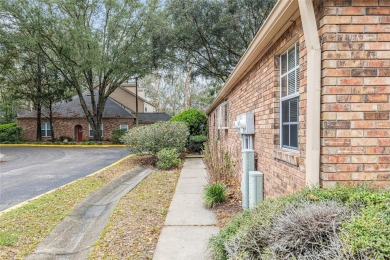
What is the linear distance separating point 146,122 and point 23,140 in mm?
11653

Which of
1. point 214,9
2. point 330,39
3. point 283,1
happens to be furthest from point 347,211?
point 214,9

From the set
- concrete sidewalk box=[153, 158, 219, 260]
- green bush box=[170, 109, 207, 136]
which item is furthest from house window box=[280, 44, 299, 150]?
green bush box=[170, 109, 207, 136]

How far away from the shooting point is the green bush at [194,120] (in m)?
17.0

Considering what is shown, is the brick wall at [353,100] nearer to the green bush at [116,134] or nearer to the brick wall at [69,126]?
the green bush at [116,134]

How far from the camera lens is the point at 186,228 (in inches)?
173

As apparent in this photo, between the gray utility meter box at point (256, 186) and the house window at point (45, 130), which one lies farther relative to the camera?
the house window at point (45, 130)

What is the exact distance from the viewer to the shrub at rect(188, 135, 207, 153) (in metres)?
15.9

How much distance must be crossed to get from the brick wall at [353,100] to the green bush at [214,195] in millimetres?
2979

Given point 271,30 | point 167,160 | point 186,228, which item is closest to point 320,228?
point 271,30

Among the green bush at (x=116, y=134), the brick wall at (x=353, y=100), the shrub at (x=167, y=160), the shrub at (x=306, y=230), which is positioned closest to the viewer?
the shrub at (x=306, y=230)

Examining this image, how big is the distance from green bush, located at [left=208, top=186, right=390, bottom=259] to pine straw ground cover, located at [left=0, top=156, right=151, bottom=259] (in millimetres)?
2935

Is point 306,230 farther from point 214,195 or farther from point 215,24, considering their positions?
point 215,24

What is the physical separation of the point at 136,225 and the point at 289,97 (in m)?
3.02

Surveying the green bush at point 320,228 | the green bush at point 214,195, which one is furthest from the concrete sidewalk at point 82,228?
the green bush at point 320,228
